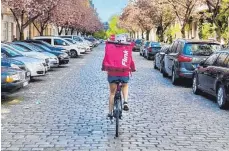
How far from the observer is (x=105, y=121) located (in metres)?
9.51

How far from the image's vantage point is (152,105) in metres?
11.9

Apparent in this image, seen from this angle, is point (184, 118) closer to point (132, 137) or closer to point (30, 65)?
point (132, 137)

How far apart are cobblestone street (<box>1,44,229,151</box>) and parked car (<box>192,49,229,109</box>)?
0.31 metres

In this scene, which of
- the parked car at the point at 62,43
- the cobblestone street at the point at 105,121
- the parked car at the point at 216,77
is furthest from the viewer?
the parked car at the point at 62,43

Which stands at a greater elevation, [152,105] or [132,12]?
[132,12]

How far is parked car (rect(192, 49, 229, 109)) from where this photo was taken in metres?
11.3

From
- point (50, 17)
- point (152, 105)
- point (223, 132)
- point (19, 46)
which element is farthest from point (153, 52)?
point (223, 132)

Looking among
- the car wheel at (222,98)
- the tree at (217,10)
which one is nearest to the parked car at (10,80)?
the car wheel at (222,98)

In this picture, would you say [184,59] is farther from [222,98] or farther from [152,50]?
[152,50]

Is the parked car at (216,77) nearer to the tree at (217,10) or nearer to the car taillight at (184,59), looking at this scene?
the car taillight at (184,59)

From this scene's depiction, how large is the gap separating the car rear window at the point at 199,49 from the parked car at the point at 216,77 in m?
1.68

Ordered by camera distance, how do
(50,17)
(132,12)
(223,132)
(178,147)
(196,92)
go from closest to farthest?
→ (178,147), (223,132), (196,92), (50,17), (132,12)

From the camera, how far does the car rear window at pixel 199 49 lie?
16.0 m

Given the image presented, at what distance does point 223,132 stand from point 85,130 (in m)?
2.46
